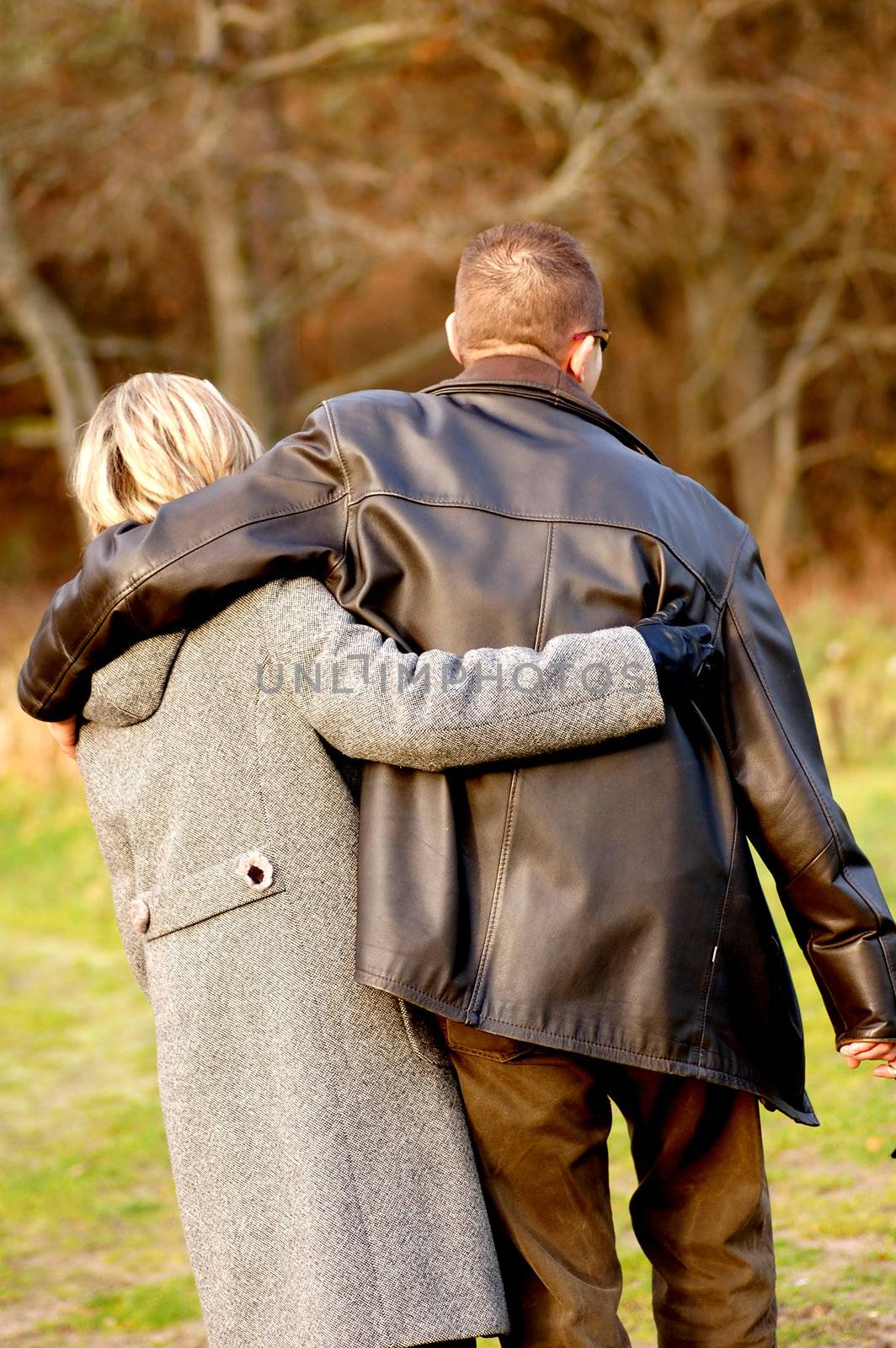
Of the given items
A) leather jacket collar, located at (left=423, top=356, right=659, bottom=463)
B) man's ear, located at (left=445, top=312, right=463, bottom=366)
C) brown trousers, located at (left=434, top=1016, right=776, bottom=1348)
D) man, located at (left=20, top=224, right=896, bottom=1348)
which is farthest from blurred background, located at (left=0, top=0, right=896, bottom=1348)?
man's ear, located at (left=445, top=312, right=463, bottom=366)

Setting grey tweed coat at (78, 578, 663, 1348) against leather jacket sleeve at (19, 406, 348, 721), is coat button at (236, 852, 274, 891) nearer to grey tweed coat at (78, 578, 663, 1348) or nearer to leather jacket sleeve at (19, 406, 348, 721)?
grey tweed coat at (78, 578, 663, 1348)

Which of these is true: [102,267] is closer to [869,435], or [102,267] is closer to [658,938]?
[869,435]

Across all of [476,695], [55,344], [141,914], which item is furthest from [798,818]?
[55,344]

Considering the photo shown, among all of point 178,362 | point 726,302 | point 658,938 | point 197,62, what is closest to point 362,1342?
point 658,938

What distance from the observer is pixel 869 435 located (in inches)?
721

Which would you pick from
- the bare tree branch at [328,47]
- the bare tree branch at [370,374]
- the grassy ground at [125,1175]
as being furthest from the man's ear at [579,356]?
the bare tree branch at [370,374]

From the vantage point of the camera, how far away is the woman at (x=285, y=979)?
2.12 meters

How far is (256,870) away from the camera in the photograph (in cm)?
220

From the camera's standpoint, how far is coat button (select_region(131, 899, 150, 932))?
7.41ft

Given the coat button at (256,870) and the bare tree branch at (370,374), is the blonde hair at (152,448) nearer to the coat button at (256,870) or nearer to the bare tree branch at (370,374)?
the coat button at (256,870)

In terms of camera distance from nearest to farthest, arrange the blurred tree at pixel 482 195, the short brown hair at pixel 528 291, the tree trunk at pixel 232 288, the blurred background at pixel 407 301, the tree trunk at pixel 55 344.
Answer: the short brown hair at pixel 528 291
the blurred background at pixel 407 301
the blurred tree at pixel 482 195
the tree trunk at pixel 232 288
the tree trunk at pixel 55 344

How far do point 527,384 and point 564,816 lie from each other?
655 millimetres

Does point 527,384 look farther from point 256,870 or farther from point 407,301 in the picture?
point 407,301

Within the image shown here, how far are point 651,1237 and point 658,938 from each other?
595 millimetres
